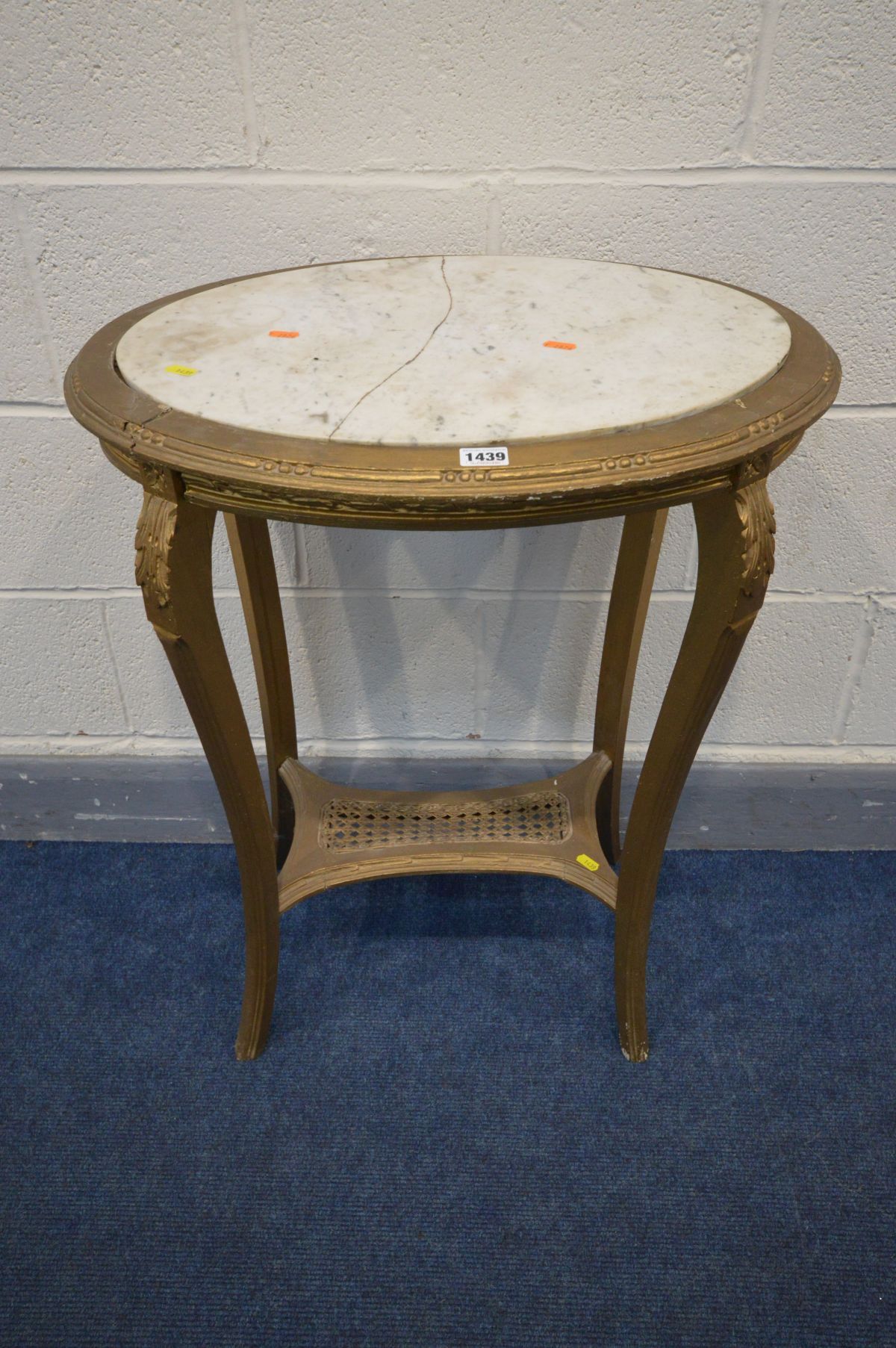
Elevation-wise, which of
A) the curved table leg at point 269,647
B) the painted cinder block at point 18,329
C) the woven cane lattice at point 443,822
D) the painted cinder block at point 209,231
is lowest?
the woven cane lattice at point 443,822

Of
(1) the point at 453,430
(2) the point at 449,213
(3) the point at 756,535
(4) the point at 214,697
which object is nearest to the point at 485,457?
(1) the point at 453,430

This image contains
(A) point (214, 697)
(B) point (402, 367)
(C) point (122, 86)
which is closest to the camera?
(B) point (402, 367)

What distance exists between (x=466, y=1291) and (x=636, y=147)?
125 cm

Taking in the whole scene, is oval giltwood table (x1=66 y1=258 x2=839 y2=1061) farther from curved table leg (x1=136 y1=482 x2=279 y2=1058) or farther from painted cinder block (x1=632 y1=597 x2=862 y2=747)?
painted cinder block (x1=632 y1=597 x2=862 y2=747)

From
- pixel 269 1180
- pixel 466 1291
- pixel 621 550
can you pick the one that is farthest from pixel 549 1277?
pixel 621 550

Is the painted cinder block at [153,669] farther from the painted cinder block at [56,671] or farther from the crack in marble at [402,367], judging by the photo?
the crack in marble at [402,367]

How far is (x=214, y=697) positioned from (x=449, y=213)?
63 cm

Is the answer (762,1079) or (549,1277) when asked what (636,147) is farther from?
(549,1277)

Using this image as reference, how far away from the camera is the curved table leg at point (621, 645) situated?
44.8 inches

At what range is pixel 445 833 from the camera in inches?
48.1

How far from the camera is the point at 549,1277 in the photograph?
0.97 meters

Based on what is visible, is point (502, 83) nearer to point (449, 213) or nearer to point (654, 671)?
point (449, 213)

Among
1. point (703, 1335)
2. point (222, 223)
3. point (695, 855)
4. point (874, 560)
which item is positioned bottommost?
point (695, 855)

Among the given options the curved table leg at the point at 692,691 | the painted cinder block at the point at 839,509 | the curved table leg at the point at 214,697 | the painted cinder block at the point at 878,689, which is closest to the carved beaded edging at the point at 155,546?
the curved table leg at the point at 214,697
